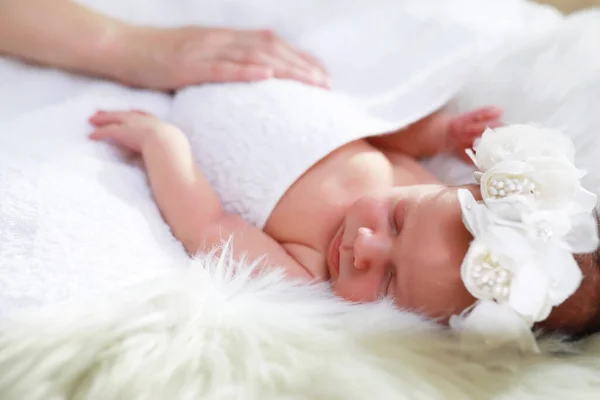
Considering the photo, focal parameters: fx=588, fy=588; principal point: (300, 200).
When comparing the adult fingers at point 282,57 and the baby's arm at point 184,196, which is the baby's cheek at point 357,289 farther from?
the adult fingers at point 282,57

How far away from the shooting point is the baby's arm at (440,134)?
1.00m

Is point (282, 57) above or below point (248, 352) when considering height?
above

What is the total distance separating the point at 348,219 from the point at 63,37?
561mm

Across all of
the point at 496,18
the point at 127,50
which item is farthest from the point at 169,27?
the point at 496,18

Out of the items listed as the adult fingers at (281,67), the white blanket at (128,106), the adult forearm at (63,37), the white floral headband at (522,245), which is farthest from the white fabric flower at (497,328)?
the adult forearm at (63,37)

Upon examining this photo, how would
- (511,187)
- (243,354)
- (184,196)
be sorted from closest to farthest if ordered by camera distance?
(243,354)
(511,187)
(184,196)

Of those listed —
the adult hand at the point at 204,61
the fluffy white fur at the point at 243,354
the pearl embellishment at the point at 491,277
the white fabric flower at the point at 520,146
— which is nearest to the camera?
the fluffy white fur at the point at 243,354

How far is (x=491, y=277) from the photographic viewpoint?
673mm

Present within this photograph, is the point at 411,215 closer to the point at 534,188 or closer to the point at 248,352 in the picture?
the point at 534,188

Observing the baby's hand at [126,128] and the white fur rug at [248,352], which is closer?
the white fur rug at [248,352]

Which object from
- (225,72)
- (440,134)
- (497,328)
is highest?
(225,72)

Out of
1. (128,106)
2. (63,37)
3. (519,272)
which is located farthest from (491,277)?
(63,37)

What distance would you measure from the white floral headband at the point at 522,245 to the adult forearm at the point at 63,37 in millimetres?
649

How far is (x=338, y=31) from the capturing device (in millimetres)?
1124
